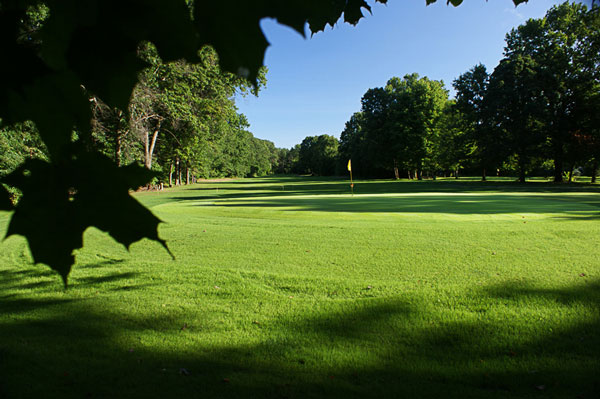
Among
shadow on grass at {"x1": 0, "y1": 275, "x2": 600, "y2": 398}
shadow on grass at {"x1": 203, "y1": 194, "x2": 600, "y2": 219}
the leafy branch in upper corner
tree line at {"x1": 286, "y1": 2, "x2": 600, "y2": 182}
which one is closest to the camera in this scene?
the leafy branch in upper corner

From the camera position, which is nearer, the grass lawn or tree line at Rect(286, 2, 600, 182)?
the grass lawn

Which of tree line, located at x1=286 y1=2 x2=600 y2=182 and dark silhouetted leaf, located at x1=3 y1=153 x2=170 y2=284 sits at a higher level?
tree line, located at x1=286 y1=2 x2=600 y2=182

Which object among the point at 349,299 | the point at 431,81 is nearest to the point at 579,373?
the point at 349,299

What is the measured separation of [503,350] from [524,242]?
4.86 meters

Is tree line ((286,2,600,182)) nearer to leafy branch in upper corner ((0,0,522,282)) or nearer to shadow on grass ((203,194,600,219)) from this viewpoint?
shadow on grass ((203,194,600,219))

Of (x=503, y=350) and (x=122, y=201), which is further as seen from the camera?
(x=503, y=350)

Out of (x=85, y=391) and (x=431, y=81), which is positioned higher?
(x=431, y=81)

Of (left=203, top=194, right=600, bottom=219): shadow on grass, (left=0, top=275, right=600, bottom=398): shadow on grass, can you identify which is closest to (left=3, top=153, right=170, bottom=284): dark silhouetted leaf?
(left=0, top=275, right=600, bottom=398): shadow on grass

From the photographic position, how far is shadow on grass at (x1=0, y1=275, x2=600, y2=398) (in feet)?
8.13

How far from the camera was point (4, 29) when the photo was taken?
2.00 feet

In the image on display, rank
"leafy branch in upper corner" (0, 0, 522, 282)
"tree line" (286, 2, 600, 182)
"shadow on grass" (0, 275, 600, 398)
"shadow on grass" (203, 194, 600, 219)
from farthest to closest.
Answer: "tree line" (286, 2, 600, 182) < "shadow on grass" (203, 194, 600, 219) < "shadow on grass" (0, 275, 600, 398) < "leafy branch in upper corner" (0, 0, 522, 282)

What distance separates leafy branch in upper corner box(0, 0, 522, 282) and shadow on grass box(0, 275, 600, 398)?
89.1 inches

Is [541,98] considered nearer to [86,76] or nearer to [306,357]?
[306,357]

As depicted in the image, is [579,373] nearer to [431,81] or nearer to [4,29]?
[4,29]
